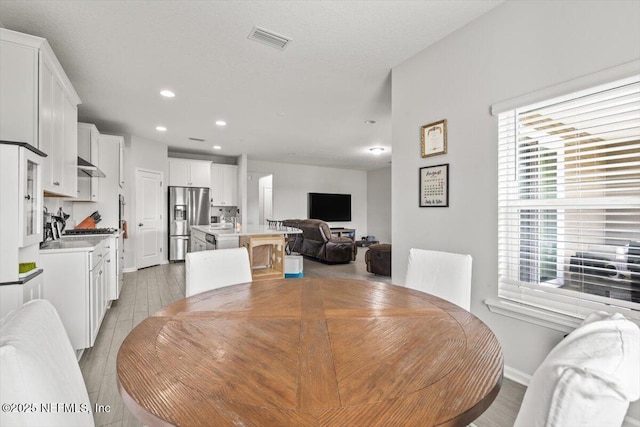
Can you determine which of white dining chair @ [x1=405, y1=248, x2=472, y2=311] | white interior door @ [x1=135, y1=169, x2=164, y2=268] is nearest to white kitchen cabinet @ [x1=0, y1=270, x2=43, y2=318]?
white dining chair @ [x1=405, y1=248, x2=472, y2=311]

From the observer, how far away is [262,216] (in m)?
8.41

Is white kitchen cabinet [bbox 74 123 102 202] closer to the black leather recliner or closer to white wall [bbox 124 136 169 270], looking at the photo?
white wall [bbox 124 136 169 270]

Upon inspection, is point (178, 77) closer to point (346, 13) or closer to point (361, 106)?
point (346, 13)

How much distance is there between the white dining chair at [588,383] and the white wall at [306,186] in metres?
8.29

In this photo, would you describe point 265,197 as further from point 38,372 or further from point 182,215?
point 38,372

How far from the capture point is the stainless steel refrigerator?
644 centimetres

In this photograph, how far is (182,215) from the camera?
Result: 21.5 ft

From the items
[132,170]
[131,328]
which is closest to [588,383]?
[131,328]

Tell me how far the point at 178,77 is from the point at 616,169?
12.4ft

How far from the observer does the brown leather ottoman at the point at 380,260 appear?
16.8 ft

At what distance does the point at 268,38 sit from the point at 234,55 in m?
0.48

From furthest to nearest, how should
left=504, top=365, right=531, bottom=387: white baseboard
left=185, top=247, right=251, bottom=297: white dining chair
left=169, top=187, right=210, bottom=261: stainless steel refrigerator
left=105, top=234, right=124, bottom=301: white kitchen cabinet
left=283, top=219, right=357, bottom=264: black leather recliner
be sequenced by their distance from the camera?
left=169, top=187, right=210, bottom=261: stainless steel refrigerator, left=283, top=219, right=357, bottom=264: black leather recliner, left=105, top=234, right=124, bottom=301: white kitchen cabinet, left=504, top=365, right=531, bottom=387: white baseboard, left=185, top=247, right=251, bottom=297: white dining chair

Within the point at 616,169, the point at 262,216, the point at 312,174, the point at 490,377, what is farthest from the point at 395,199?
the point at 312,174

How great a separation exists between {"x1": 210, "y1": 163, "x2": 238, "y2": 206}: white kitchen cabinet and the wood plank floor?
1.93 meters
